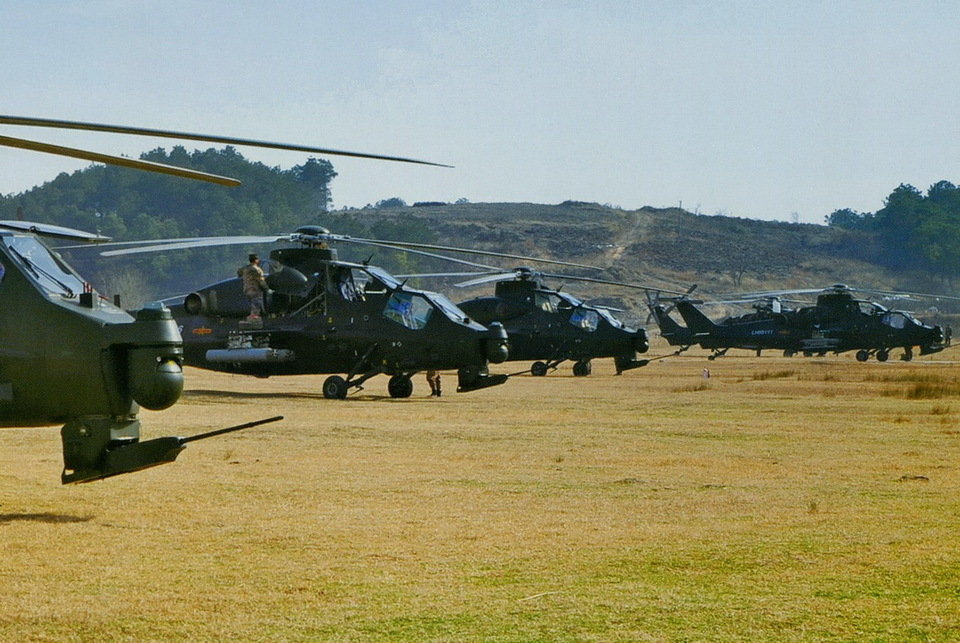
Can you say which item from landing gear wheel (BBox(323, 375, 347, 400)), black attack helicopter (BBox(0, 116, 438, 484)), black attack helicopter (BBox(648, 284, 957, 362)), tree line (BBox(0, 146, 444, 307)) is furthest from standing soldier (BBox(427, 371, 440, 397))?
tree line (BBox(0, 146, 444, 307))

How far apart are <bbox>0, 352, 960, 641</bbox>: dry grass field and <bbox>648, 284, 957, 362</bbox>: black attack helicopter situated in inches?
1213

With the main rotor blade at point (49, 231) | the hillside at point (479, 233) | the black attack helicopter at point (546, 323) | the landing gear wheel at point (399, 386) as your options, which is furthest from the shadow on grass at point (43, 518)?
the hillside at point (479, 233)

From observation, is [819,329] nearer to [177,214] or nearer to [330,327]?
[330,327]

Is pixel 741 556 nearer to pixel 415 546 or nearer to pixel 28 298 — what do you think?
pixel 415 546

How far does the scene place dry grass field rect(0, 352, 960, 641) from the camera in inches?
252

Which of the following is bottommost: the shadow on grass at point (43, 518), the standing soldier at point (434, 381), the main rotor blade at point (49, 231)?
the shadow on grass at point (43, 518)

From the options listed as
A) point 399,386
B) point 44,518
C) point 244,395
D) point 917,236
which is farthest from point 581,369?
point 917,236

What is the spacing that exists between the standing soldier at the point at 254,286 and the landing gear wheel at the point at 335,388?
2006 mm

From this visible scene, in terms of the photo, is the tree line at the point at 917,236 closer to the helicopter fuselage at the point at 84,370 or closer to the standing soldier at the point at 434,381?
the standing soldier at the point at 434,381

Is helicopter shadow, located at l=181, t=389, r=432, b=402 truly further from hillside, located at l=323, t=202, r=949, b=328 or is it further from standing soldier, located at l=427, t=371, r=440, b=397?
hillside, located at l=323, t=202, r=949, b=328

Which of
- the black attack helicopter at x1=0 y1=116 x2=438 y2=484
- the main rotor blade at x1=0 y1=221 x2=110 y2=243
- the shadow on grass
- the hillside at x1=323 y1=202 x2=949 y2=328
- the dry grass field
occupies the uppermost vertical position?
the hillside at x1=323 y1=202 x2=949 y2=328

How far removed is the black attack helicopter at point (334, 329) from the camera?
78.5ft

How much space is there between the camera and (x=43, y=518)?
9406 mm

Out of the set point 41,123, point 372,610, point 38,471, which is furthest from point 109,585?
point 38,471
